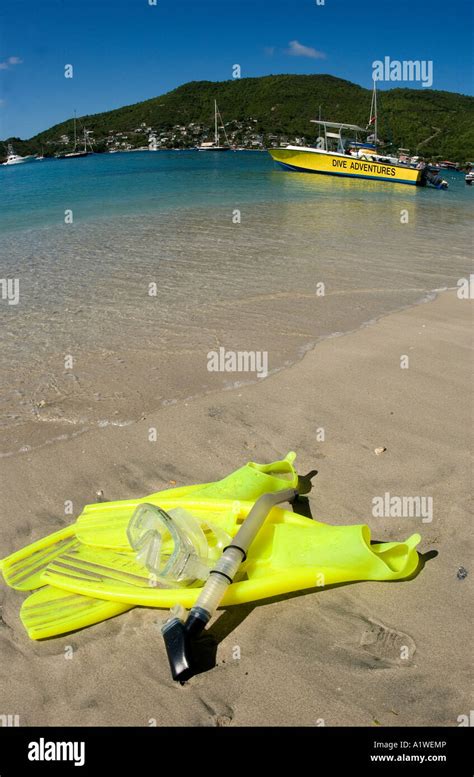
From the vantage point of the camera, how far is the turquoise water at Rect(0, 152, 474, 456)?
5.27m

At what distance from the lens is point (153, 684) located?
7.94 ft

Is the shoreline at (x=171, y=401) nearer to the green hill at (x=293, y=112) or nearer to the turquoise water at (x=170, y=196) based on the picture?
the turquoise water at (x=170, y=196)

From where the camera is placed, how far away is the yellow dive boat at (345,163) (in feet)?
99.4

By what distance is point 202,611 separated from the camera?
2531 mm

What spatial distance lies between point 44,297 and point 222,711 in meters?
6.98

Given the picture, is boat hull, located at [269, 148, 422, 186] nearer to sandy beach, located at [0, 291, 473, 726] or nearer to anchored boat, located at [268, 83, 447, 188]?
anchored boat, located at [268, 83, 447, 188]

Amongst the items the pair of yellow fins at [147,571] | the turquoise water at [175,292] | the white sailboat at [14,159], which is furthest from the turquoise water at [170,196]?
the white sailboat at [14,159]

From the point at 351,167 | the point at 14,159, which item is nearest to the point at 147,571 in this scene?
the point at 351,167

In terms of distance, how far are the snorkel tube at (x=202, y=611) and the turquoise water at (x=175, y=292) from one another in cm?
218

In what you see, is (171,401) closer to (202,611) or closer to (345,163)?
(202,611)

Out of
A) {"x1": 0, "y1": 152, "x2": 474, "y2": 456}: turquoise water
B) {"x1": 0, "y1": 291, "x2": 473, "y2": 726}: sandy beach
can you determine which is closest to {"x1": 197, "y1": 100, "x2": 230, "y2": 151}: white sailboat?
{"x1": 0, "y1": 152, "x2": 474, "y2": 456}: turquoise water

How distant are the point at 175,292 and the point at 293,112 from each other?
280 feet

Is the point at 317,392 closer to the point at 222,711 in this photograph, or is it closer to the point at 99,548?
the point at 99,548
